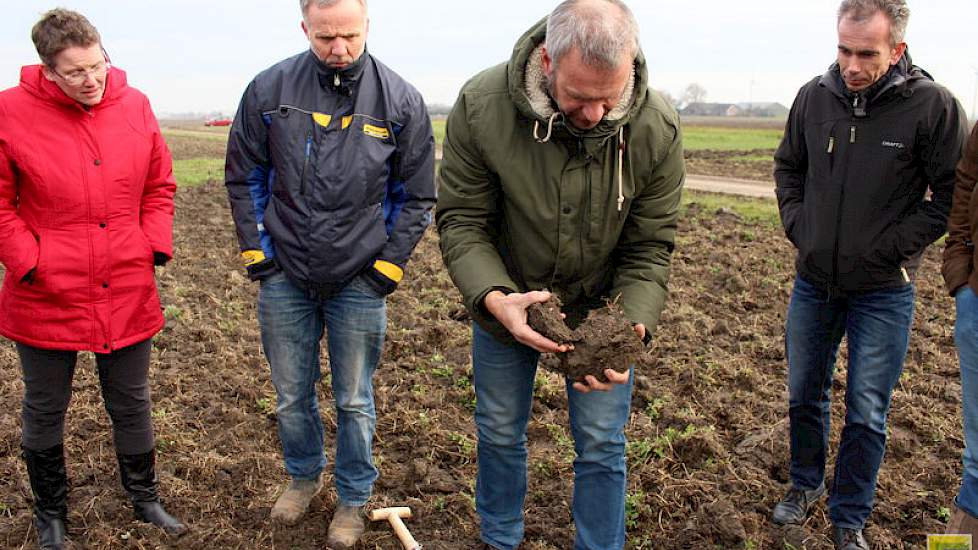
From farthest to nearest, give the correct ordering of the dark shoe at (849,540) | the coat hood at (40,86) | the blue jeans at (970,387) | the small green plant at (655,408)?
the small green plant at (655,408) → the dark shoe at (849,540) → the coat hood at (40,86) → the blue jeans at (970,387)

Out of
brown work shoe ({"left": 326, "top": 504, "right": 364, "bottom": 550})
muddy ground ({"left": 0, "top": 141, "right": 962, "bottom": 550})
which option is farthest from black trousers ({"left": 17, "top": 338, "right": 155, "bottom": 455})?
brown work shoe ({"left": 326, "top": 504, "right": 364, "bottom": 550})

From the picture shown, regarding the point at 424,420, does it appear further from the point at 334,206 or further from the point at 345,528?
the point at 334,206

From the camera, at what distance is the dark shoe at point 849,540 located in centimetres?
369

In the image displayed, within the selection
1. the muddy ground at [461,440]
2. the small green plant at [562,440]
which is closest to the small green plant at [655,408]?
the muddy ground at [461,440]

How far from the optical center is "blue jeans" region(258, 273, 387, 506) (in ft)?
11.8

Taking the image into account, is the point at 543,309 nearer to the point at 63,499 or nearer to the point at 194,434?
the point at 63,499

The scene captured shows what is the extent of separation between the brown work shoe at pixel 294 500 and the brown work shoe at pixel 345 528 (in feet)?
0.60

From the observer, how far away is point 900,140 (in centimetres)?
344

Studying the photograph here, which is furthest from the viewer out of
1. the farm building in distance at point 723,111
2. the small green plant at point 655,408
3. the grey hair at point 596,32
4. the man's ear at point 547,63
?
the farm building in distance at point 723,111

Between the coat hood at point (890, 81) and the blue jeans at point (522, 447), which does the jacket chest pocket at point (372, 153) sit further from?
the coat hood at point (890, 81)

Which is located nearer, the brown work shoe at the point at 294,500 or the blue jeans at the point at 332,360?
the blue jeans at the point at 332,360

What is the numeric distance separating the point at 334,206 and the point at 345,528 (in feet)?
4.84

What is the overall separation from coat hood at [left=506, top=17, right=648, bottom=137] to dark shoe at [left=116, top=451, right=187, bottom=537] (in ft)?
8.11

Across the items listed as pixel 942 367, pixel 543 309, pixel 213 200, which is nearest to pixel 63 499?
pixel 543 309
